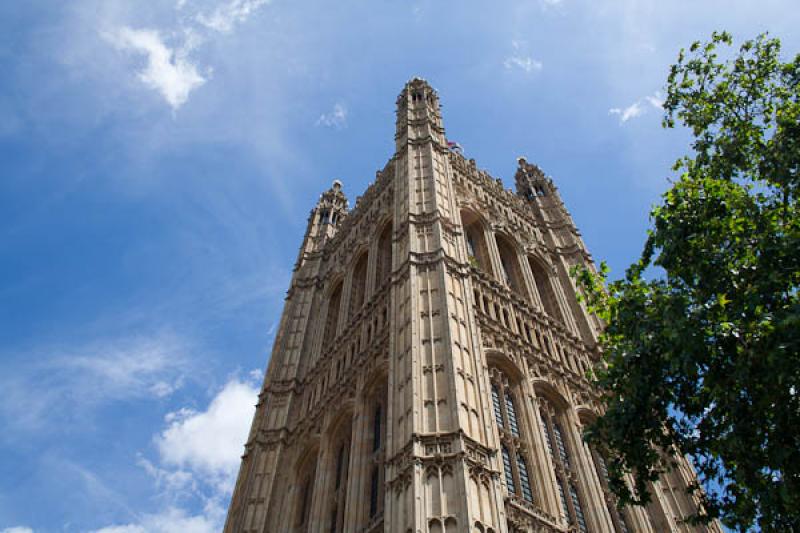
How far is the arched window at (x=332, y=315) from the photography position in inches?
1251

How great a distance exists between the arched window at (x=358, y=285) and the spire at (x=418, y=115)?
6484 mm

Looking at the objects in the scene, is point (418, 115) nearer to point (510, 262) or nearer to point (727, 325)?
point (510, 262)

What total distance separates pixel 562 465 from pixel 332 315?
17.4 m

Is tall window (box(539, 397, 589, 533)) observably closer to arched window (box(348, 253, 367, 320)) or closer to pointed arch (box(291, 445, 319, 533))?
pointed arch (box(291, 445, 319, 533))

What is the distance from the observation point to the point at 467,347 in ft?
62.5

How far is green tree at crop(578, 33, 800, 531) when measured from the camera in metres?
9.20

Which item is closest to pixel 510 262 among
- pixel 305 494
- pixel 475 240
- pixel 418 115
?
pixel 475 240

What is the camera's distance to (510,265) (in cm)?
3225

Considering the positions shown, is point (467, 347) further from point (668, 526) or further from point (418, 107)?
point (418, 107)

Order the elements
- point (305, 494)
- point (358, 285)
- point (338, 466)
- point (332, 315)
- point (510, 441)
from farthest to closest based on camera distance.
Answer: point (332, 315) < point (358, 285) < point (305, 494) < point (338, 466) < point (510, 441)

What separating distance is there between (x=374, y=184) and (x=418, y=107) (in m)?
5.33

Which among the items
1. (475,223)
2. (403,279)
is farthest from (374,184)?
(403,279)

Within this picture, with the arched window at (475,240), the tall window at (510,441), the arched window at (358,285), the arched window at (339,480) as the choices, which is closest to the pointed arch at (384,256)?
the arched window at (358,285)

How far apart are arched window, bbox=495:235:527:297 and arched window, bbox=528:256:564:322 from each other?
39.8 inches
